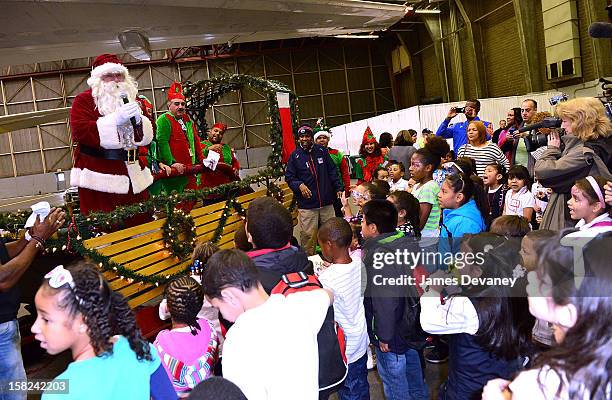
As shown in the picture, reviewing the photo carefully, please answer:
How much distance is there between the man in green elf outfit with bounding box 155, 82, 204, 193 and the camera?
232 inches

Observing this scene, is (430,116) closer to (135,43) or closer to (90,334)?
(135,43)

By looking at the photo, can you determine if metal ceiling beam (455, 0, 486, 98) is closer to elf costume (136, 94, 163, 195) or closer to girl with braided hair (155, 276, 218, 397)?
elf costume (136, 94, 163, 195)

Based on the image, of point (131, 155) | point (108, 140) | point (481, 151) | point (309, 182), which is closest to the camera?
point (108, 140)

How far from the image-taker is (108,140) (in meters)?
4.42

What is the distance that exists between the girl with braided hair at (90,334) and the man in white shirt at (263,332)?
30 cm

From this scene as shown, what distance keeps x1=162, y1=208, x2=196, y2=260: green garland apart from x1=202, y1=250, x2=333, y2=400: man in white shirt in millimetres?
2814

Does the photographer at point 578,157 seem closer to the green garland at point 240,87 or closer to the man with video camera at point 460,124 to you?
the man with video camera at point 460,124

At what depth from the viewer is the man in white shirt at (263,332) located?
167cm

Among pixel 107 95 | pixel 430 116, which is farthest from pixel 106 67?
pixel 430 116

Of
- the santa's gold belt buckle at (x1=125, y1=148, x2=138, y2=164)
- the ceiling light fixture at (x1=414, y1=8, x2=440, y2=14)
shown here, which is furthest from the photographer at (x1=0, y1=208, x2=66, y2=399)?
the ceiling light fixture at (x1=414, y1=8, x2=440, y2=14)

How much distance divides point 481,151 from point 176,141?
3440mm

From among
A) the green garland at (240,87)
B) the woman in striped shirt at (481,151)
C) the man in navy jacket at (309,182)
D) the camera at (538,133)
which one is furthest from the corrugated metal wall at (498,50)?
the camera at (538,133)

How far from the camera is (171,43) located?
232 inches

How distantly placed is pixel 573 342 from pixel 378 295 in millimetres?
1473
